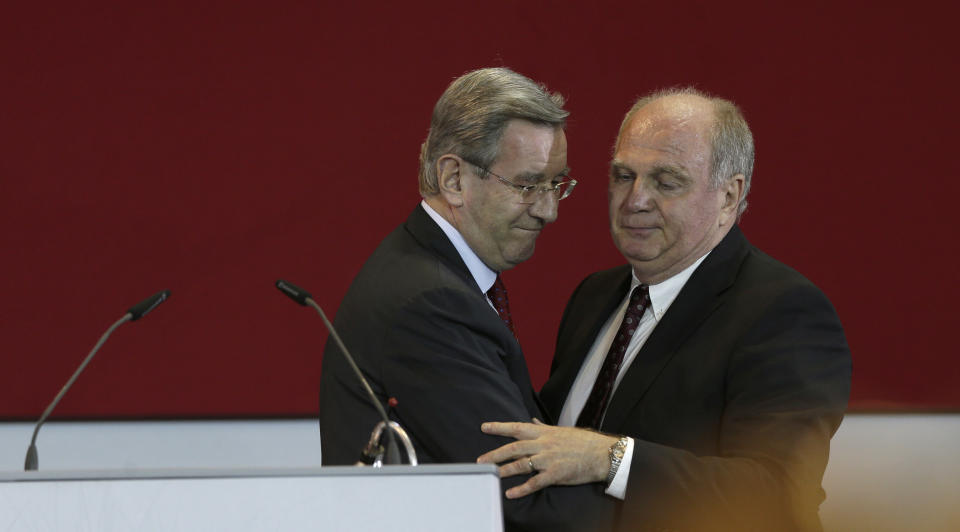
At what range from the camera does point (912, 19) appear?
11.5 feet

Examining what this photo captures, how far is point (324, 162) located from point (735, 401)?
6.04ft

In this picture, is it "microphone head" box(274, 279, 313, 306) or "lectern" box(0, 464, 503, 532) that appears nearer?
"lectern" box(0, 464, 503, 532)

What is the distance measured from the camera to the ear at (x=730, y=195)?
2.37 meters

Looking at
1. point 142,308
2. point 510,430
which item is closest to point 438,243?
point 510,430

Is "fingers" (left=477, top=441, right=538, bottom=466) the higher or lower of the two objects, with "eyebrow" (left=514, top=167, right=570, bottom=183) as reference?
lower

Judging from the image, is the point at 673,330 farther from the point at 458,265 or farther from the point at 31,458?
the point at 31,458

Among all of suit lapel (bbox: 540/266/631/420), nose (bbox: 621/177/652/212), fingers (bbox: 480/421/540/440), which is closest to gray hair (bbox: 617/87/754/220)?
nose (bbox: 621/177/652/212)

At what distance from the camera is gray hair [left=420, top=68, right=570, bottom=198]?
2.19 m

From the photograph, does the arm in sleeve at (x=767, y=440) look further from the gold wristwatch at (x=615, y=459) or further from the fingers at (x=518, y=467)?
the fingers at (x=518, y=467)

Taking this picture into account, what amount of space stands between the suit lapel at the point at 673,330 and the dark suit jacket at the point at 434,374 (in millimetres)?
235

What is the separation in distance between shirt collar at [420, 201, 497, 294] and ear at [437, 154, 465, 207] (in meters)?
0.04

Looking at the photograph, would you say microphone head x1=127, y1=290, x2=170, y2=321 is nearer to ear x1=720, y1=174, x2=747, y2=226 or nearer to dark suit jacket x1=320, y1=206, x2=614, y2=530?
dark suit jacket x1=320, y1=206, x2=614, y2=530

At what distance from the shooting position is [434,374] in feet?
6.46

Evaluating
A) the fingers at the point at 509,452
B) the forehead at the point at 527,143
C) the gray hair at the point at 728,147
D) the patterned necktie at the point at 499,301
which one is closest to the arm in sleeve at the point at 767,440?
the fingers at the point at 509,452
